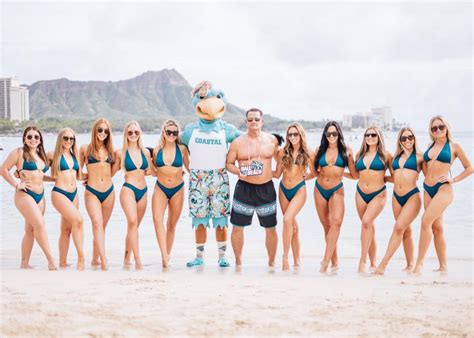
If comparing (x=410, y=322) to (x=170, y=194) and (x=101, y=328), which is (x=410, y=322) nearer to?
(x=101, y=328)

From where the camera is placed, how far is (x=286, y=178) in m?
7.71

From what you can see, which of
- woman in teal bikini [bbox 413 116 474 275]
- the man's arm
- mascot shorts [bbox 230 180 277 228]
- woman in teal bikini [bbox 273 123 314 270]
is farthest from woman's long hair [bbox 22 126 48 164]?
woman in teal bikini [bbox 413 116 474 275]

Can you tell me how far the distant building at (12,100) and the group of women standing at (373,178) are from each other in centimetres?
8948

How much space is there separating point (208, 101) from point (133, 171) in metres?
1.36

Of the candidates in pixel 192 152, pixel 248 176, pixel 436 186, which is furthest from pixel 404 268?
pixel 192 152

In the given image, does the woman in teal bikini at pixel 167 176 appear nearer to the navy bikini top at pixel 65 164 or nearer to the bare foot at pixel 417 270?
the navy bikini top at pixel 65 164

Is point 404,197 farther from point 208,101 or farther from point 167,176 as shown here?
point 167,176

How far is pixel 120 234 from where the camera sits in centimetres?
1159

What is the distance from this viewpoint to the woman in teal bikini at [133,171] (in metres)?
7.63

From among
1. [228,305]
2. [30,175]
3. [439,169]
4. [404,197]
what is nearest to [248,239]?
[404,197]

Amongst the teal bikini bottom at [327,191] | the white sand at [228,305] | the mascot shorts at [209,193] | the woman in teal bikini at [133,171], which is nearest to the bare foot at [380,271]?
the white sand at [228,305]

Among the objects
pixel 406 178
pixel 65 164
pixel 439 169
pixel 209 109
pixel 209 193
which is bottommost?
pixel 209 193

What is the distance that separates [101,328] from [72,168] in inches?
115

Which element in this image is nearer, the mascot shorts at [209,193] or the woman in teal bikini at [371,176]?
the woman in teal bikini at [371,176]
